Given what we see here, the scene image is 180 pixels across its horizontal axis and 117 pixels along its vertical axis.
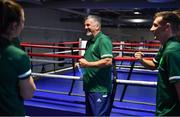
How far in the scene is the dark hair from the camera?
1.25 meters

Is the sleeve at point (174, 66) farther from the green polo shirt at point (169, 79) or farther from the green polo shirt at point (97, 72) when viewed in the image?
the green polo shirt at point (97, 72)

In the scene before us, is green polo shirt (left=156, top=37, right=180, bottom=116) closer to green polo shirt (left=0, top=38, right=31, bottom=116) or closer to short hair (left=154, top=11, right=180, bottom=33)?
short hair (left=154, top=11, right=180, bottom=33)

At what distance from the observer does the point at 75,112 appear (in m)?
3.39

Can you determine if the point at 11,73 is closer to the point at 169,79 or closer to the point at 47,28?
the point at 169,79

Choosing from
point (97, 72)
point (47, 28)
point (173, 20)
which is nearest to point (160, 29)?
point (173, 20)

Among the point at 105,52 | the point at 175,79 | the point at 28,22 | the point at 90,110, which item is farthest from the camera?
the point at 28,22

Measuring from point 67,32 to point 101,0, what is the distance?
6.20 meters

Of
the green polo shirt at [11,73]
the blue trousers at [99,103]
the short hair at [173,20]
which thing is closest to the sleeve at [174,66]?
the short hair at [173,20]

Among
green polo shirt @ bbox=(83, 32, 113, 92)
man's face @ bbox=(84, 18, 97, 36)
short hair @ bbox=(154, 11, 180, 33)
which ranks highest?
short hair @ bbox=(154, 11, 180, 33)

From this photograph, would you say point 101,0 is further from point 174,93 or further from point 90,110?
point 174,93

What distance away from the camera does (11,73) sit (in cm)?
127

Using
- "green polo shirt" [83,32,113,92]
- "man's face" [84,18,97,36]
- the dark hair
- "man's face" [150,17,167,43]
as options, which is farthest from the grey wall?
the dark hair

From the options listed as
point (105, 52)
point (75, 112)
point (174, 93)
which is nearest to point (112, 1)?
point (75, 112)

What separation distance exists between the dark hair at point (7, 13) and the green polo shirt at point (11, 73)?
0.27ft
